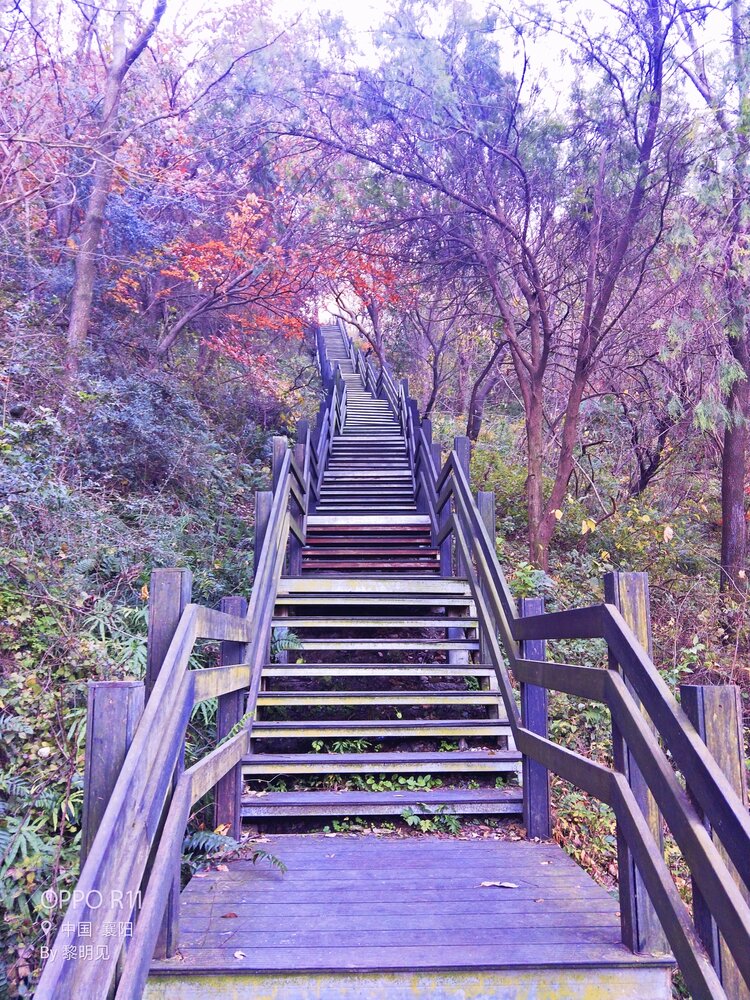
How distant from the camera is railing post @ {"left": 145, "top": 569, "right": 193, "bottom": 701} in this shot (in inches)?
97.3

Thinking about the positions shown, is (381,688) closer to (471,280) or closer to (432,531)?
(432,531)

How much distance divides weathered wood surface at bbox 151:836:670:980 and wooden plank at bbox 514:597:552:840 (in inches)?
6.6

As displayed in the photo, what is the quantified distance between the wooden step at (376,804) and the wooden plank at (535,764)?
4.5 inches

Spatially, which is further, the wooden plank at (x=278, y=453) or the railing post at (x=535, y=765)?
the wooden plank at (x=278, y=453)

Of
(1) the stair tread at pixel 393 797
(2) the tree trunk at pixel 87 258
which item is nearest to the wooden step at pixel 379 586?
(1) the stair tread at pixel 393 797

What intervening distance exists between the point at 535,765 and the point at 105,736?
8.41 feet

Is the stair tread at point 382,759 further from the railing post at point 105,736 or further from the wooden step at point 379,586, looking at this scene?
the railing post at point 105,736

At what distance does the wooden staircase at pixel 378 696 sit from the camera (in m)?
4.03

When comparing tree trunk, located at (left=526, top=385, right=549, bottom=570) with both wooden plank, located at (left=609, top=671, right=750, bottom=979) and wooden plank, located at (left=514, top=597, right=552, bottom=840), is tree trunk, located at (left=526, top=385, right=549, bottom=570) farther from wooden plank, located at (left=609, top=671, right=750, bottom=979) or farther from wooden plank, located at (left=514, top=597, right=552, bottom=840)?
wooden plank, located at (left=609, top=671, right=750, bottom=979)

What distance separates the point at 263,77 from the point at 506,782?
9.11 m

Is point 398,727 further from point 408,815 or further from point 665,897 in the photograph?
point 665,897

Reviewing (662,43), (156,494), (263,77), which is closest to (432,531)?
(156,494)

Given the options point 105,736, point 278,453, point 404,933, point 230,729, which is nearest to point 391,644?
point 230,729

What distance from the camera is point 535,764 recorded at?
3803 mm
